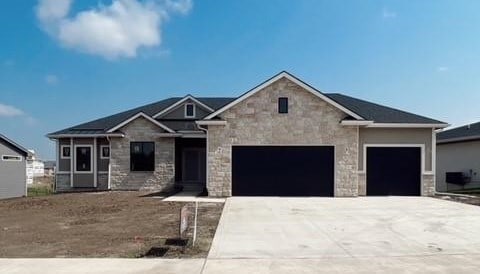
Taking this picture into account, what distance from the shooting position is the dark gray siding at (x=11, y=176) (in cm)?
2598

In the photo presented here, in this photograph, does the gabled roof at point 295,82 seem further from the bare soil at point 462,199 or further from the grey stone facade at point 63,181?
the grey stone facade at point 63,181

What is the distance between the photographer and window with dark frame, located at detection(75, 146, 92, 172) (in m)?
27.1

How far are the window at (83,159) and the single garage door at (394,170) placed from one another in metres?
15.5

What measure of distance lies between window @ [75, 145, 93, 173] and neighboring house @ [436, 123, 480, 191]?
21984 mm

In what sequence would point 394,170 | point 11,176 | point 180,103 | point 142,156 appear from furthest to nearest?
1. point 180,103
2. point 11,176
3. point 142,156
4. point 394,170

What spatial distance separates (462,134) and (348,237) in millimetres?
22475

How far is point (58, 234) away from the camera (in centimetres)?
1159

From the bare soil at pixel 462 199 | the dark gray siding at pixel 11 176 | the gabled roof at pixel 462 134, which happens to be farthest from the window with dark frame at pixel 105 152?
the gabled roof at pixel 462 134

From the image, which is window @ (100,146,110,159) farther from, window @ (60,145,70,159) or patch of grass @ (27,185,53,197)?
patch of grass @ (27,185,53,197)

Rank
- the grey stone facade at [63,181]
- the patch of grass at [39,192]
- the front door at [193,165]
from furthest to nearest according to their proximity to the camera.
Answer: the front door at [193,165] → the patch of grass at [39,192] → the grey stone facade at [63,181]

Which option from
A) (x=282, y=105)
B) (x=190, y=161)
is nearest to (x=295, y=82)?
(x=282, y=105)

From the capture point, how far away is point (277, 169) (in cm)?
2191

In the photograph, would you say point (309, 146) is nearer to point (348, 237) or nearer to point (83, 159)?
point (348, 237)

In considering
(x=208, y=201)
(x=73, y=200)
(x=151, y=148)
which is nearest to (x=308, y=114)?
(x=208, y=201)
